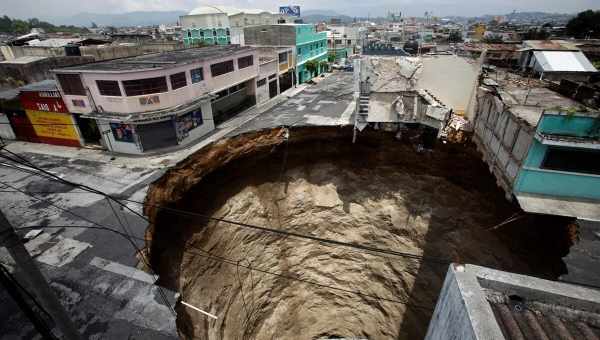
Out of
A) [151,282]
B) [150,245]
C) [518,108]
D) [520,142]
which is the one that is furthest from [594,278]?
[150,245]

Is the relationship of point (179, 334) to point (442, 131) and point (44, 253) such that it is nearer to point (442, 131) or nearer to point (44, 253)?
point (44, 253)

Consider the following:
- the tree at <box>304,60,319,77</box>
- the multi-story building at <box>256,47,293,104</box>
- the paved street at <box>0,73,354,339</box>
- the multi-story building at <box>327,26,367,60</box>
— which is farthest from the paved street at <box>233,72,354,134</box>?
the multi-story building at <box>327,26,367,60</box>

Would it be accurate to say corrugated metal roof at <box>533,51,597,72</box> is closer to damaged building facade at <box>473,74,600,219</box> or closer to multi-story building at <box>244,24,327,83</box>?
damaged building facade at <box>473,74,600,219</box>

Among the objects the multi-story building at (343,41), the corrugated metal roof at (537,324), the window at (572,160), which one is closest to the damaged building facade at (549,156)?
the window at (572,160)

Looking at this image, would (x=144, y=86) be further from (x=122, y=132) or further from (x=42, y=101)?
(x=42, y=101)

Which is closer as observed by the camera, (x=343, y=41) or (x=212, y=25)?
(x=212, y=25)

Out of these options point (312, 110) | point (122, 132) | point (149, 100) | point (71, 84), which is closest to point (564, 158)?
point (312, 110)
